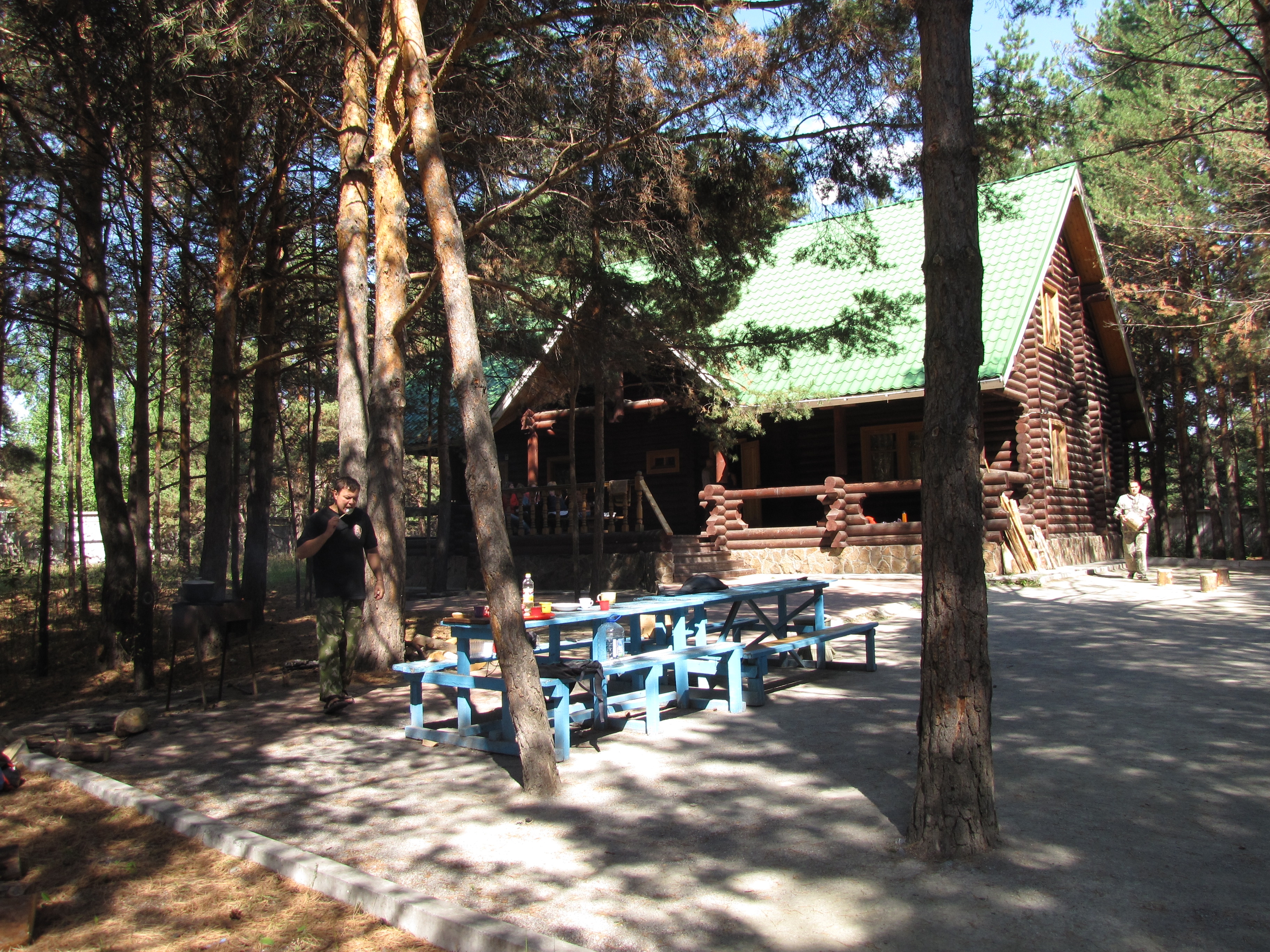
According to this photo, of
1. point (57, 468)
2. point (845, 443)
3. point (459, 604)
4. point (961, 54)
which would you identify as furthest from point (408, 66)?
point (57, 468)

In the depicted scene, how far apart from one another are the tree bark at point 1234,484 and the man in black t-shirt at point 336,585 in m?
26.8

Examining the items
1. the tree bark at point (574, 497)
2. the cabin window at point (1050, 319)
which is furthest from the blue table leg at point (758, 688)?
the cabin window at point (1050, 319)

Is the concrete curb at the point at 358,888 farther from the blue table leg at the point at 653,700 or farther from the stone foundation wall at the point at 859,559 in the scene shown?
the stone foundation wall at the point at 859,559

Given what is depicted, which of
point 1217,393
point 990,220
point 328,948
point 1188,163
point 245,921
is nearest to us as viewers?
point 328,948

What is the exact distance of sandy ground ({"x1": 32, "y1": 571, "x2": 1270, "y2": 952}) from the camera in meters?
3.45

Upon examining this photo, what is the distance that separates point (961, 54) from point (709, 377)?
8505mm

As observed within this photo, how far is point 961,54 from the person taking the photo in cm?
435

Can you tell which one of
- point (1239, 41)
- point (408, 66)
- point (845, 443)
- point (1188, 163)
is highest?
point (1188, 163)

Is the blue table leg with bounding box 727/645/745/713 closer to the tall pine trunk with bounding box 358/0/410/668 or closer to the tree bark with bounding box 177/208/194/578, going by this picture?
the tall pine trunk with bounding box 358/0/410/668

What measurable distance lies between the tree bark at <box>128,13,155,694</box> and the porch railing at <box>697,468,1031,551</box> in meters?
12.1

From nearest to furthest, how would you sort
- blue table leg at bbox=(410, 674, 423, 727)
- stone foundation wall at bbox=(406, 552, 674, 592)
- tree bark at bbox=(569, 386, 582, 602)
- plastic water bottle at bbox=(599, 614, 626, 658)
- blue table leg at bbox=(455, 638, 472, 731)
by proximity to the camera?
1. blue table leg at bbox=(455, 638, 472, 731)
2. blue table leg at bbox=(410, 674, 423, 727)
3. plastic water bottle at bbox=(599, 614, 626, 658)
4. tree bark at bbox=(569, 386, 582, 602)
5. stone foundation wall at bbox=(406, 552, 674, 592)

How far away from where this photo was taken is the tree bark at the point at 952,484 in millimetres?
4004

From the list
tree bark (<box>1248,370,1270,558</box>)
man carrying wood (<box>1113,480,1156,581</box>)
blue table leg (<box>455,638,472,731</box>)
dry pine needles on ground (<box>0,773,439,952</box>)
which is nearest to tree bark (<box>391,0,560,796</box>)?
blue table leg (<box>455,638,472,731</box>)

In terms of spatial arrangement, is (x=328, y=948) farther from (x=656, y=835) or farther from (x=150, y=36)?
(x=150, y=36)
